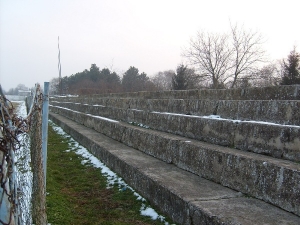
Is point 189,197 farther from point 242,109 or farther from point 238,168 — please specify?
point 242,109

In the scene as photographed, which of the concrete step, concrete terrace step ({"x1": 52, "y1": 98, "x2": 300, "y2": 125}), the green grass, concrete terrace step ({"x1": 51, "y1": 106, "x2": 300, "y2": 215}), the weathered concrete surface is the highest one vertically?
the concrete step

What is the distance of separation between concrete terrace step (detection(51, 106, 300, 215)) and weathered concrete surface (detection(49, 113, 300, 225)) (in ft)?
0.25

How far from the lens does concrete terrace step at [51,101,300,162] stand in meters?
2.65

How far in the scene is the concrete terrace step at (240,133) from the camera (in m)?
2.65

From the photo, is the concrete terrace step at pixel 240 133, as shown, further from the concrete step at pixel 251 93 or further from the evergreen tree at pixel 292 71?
the evergreen tree at pixel 292 71

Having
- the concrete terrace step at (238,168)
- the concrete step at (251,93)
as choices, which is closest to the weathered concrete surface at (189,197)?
the concrete terrace step at (238,168)

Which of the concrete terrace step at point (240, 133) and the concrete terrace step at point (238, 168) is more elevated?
the concrete terrace step at point (240, 133)

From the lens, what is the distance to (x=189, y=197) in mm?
2590

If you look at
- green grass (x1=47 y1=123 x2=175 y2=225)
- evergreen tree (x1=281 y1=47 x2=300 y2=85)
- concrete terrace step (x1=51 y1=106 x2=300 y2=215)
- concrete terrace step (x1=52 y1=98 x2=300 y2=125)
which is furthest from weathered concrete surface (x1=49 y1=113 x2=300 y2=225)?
evergreen tree (x1=281 y1=47 x2=300 y2=85)

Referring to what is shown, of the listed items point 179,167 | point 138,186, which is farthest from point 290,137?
point 138,186

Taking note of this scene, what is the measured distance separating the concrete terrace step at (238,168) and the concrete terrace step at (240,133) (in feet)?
0.53

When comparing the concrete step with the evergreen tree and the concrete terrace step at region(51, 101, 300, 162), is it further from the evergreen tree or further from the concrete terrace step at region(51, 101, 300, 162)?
the evergreen tree

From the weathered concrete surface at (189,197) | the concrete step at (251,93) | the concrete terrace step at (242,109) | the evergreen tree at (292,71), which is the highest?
the evergreen tree at (292,71)

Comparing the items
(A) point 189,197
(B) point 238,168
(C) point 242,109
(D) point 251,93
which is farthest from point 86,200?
(D) point 251,93
